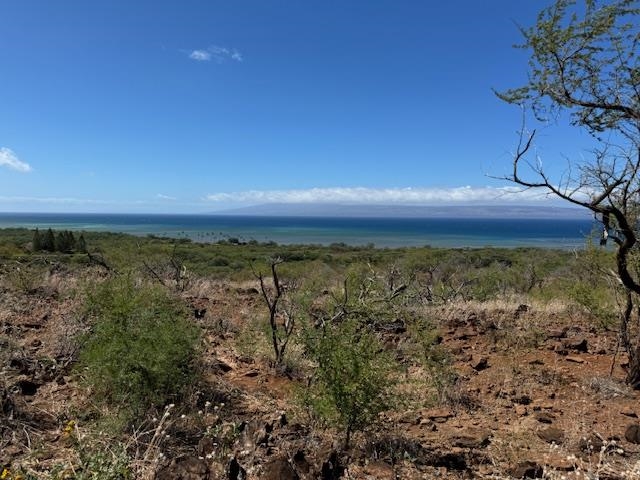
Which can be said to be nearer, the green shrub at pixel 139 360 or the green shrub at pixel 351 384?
the green shrub at pixel 351 384

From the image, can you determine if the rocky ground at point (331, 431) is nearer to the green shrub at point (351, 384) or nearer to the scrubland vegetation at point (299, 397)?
the scrubland vegetation at point (299, 397)

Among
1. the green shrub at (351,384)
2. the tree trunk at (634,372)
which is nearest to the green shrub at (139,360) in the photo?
the green shrub at (351,384)

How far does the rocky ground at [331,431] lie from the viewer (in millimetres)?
4133

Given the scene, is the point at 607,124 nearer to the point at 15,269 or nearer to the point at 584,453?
the point at 584,453

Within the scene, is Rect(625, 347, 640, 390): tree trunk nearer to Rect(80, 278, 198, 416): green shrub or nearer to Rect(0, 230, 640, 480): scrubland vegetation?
Rect(0, 230, 640, 480): scrubland vegetation

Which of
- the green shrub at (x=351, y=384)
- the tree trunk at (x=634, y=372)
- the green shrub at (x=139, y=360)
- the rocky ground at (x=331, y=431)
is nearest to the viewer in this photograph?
the rocky ground at (x=331, y=431)

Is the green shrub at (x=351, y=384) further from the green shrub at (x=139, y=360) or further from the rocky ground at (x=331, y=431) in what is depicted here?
the green shrub at (x=139, y=360)

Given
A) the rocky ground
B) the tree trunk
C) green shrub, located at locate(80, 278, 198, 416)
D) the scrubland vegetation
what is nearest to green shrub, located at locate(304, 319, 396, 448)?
the scrubland vegetation

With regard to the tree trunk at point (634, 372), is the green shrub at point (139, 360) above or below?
above

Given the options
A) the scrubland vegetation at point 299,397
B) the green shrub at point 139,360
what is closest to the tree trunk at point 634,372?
the scrubland vegetation at point 299,397

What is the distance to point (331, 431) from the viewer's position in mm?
5109

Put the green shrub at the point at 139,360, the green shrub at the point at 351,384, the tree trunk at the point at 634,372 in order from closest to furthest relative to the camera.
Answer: the green shrub at the point at 351,384, the green shrub at the point at 139,360, the tree trunk at the point at 634,372

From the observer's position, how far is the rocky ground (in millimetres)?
4133

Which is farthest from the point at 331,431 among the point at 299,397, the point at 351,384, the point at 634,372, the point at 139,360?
the point at 634,372
